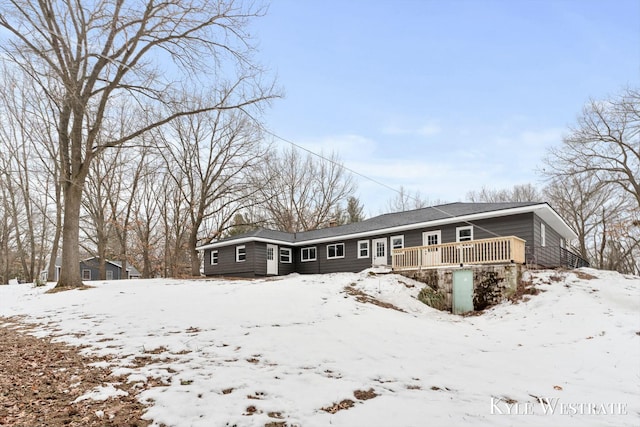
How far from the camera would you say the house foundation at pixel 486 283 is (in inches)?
512

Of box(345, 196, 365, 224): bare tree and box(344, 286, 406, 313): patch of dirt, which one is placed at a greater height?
box(345, 196, 365, 224): bare tree

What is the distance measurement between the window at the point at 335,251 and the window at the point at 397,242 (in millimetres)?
3474

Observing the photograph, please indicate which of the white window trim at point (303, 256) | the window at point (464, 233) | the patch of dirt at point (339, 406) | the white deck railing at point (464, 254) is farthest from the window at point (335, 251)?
the patch of dirt at point (339, 406)

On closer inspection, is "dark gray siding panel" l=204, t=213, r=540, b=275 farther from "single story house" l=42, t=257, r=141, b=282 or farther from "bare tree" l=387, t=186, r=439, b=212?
"single story house" l=42, t=257, r=141, b=282

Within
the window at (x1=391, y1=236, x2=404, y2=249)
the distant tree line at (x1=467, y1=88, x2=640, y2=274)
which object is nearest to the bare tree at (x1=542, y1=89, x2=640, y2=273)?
the distant tree line at (x1=467, y1=88, x2=640, y2=274)

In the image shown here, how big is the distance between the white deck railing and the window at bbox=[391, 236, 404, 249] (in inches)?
132

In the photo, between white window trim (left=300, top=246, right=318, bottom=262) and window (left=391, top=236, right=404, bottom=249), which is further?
white window trim (left=300, top=246, right=318, bottom=262)

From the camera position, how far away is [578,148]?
23797 mm

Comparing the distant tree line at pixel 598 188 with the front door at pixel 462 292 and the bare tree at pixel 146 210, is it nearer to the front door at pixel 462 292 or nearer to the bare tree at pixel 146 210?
the front door at pixel 462 292

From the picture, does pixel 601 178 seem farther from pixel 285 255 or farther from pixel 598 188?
pixel 285 255

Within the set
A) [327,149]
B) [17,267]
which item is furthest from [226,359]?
[17,267]

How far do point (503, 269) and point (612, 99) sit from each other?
1645 centimetres

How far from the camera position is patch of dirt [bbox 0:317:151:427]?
3.43 metres

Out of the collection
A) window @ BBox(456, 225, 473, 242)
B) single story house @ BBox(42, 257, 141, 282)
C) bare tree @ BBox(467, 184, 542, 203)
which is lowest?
single story house @ BBox(42, 257, 141, 282)
